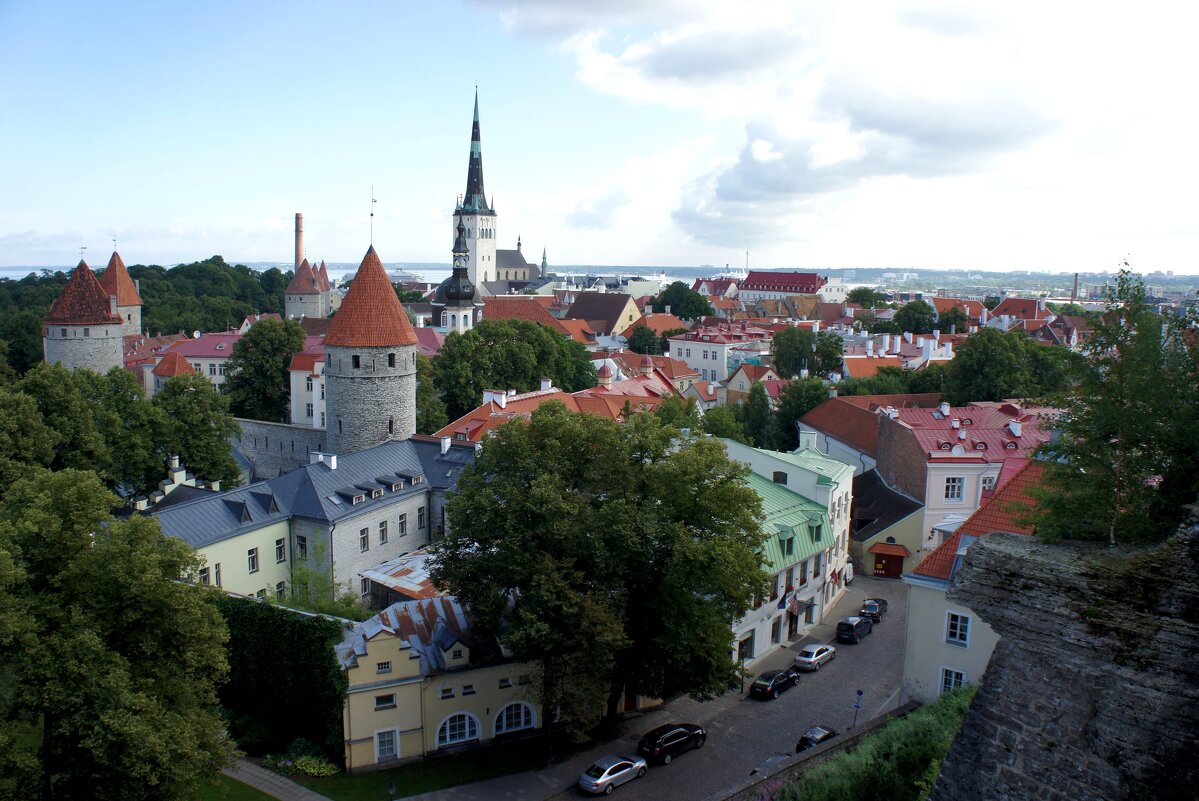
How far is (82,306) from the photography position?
49.2 meters

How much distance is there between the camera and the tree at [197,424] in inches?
1334

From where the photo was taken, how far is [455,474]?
2998 centimetres

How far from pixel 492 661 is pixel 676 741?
433 cm

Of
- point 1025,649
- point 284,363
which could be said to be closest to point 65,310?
point 284,363

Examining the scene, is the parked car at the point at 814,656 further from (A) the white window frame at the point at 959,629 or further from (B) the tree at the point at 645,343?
(B) the tree at the point at 645,343

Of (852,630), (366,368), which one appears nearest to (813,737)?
(852,630)

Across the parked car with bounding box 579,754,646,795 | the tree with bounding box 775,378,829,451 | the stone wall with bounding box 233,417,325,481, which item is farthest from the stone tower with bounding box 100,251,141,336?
the parked car with bounding box 579,754,646,795

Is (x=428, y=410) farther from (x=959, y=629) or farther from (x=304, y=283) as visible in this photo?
(x=304, y=283)

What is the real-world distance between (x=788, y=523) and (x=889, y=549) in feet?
24.6

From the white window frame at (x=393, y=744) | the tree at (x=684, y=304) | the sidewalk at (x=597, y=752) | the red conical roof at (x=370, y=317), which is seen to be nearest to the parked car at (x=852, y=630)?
the sidewalk at (x=597, y=752)

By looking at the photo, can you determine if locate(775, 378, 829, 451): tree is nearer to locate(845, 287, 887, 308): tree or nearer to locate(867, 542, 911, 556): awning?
locate(867, 542, 911, 556): awning

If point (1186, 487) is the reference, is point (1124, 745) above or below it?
below

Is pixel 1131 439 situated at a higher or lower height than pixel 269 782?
higher

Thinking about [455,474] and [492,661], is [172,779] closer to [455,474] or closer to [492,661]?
[492,661]
